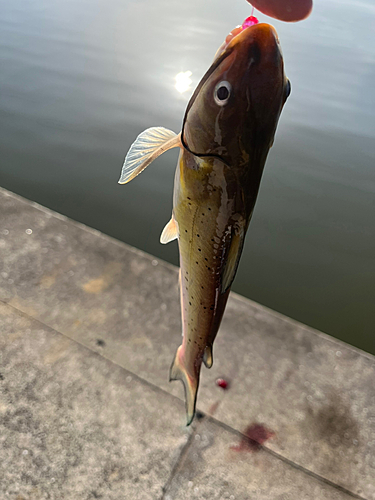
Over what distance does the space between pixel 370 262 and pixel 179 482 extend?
3.57 m

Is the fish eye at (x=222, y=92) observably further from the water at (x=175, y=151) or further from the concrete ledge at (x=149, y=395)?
the water at (x=175, y=151)

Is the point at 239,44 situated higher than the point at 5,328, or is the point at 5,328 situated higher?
the point at 239,44

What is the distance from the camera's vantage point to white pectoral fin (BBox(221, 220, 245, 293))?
1276 millimetres

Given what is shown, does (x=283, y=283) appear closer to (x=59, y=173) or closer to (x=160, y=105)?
(x=59, y=173)

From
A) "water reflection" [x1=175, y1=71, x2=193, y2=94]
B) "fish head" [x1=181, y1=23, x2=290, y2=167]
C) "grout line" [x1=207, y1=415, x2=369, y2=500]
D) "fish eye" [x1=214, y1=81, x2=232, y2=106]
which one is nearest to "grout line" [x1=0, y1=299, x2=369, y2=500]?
"grout line" [x1=207, y1=415, x2=369, y2=500]

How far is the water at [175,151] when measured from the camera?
4.46 meters

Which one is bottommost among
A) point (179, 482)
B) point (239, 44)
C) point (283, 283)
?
point (283, 283)

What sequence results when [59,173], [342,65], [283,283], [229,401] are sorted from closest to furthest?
[229,401] < [283,283] < [59,173] < [342,65]

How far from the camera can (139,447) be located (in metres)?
2.34

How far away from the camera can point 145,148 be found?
1300 mm

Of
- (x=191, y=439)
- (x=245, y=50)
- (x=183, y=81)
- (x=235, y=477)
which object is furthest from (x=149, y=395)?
(x=183, y=81)

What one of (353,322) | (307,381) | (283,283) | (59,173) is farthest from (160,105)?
(307,381)

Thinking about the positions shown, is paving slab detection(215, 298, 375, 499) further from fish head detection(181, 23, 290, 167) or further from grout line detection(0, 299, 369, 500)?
fish head detection(181, 23, 290, 167)

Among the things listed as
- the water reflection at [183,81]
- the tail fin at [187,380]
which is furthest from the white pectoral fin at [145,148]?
the water reflection at [183,81]
